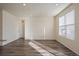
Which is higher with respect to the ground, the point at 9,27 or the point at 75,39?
the point at 9,27

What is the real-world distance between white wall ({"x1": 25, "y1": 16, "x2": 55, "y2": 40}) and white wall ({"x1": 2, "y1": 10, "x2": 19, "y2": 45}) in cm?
79

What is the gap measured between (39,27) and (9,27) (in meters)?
2.22

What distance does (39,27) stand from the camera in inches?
233

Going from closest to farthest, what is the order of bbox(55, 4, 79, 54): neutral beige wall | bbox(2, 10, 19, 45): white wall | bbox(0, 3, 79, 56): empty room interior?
bbox(55, 4, 79, 54): neutral beige wall → bbox(0, 3, 79, 56): empty room interior → bbox(2, 10, 19, 45): white wall

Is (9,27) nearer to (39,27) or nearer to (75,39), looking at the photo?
(39,27)

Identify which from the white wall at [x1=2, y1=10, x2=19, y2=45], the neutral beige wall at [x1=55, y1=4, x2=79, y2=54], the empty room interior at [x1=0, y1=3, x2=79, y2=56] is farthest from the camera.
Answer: the white wall at [x1=2, y1=10, x2=19, y2=45]

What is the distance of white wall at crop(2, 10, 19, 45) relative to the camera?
257 inches

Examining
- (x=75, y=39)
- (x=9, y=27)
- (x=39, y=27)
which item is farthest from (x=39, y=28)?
(x=9, y=27)

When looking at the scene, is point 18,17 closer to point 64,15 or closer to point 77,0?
point 64,15

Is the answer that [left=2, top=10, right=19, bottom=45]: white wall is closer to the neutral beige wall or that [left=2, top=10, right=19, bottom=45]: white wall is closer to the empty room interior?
the empty room interior

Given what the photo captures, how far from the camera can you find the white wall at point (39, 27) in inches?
229

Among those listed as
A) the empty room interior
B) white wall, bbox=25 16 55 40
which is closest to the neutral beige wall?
the empty room interior

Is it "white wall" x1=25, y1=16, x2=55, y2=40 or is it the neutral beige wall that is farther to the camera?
"white wall" x1=25, y1=16, x2=55, y2=40

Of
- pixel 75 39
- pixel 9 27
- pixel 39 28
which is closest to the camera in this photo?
pixel 75 39
